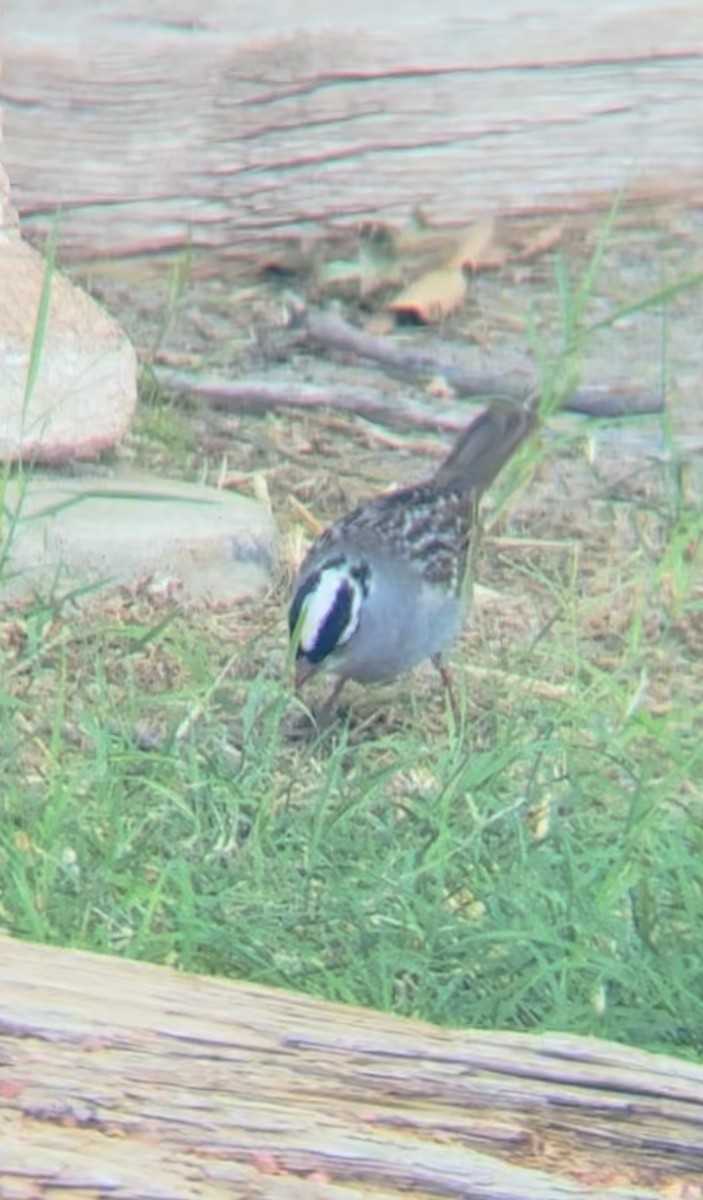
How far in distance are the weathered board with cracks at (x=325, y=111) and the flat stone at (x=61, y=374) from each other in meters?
0.95

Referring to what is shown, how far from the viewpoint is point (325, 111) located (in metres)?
7.78

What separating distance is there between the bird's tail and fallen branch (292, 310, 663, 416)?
800mm

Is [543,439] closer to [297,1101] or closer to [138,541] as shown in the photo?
[138,541]

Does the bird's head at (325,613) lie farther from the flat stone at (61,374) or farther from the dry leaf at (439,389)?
the dry leaf at (439,389)

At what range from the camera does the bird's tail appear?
6398 millimetres

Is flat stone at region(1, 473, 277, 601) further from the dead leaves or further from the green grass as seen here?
the dead leaves

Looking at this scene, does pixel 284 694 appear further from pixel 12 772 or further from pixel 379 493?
pixel 379 493

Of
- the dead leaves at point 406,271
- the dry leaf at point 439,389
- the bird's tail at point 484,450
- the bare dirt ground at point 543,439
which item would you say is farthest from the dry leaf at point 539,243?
the bird's tail at point 484,450

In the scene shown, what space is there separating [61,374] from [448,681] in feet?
4.24

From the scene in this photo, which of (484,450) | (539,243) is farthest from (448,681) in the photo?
(539,243)

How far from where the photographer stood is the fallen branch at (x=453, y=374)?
24.0 feet

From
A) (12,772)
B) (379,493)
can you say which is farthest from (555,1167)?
(379,493)

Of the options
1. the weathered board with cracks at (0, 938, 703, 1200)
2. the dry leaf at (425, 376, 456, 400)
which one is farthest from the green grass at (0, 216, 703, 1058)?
the dry leaf at (425, 376, 456, 400)

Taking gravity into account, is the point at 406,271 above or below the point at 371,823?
below
